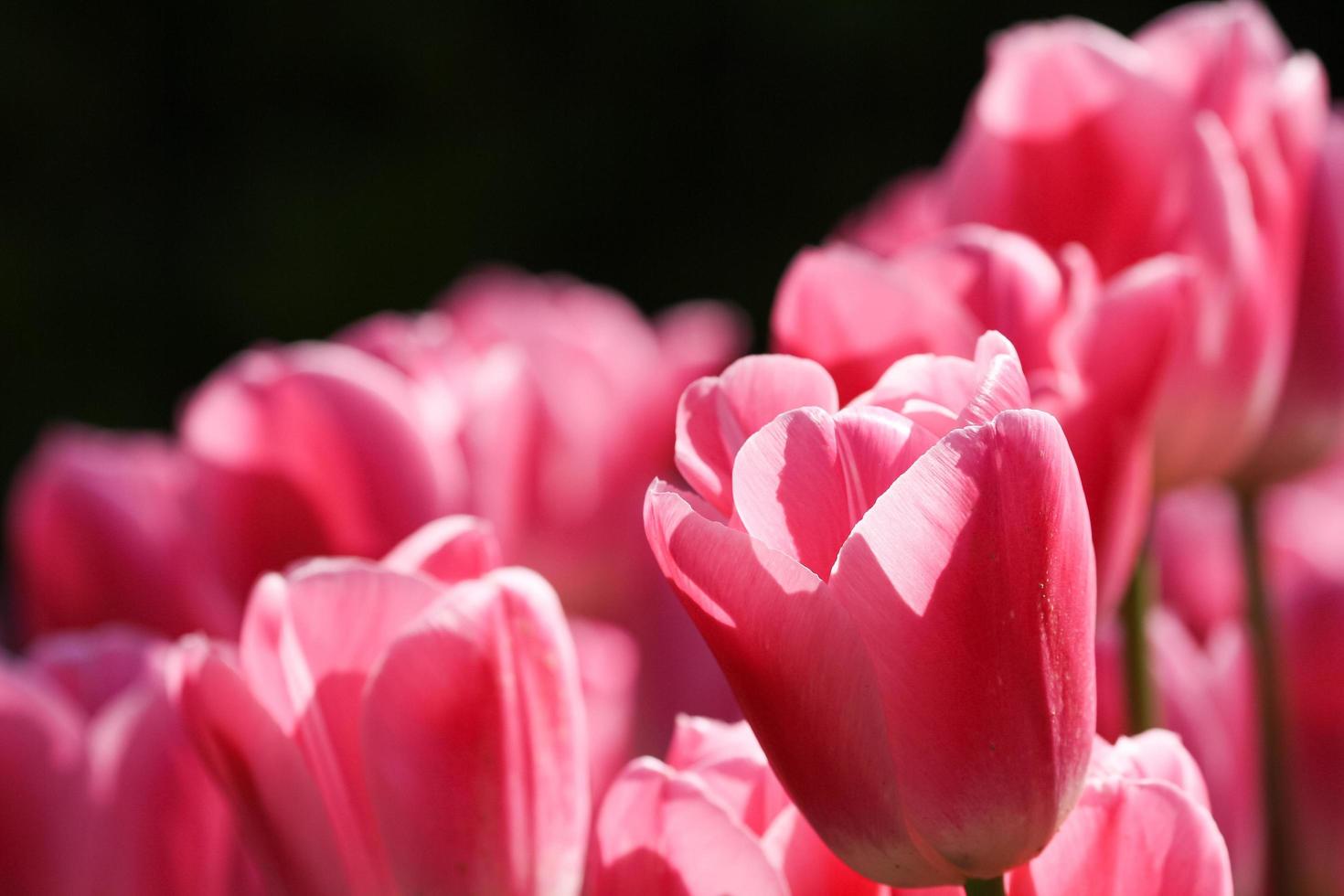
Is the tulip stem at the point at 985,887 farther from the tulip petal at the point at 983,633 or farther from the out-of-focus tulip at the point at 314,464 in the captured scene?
the out-of-focus tulip at the point at 314,464

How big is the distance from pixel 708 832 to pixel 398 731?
0.15 feet

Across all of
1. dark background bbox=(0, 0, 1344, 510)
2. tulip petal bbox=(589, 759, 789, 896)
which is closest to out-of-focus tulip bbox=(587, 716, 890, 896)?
tulip petal bbox=(589, 759, 789, 896)

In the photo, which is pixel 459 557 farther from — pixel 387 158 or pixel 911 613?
pixel 387 158

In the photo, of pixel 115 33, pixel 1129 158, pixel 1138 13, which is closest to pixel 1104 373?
pixel 1129 158

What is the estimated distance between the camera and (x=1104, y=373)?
28 cm

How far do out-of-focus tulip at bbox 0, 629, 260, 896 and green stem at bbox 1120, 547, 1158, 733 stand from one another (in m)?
0.17

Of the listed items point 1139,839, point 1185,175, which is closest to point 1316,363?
point 1185,175

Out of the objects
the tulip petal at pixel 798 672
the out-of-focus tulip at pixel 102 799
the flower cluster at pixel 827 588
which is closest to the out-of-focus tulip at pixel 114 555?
the flower cluster at pixel 827 588

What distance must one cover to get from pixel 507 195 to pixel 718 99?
22 centimetres

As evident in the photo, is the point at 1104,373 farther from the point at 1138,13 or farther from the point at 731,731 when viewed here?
the point at 1138,13

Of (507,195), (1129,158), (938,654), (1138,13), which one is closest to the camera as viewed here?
(938,654)

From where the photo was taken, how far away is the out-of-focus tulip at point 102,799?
0.94 feet

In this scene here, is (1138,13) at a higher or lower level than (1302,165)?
lower

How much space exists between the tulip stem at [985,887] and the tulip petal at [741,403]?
0.06m
